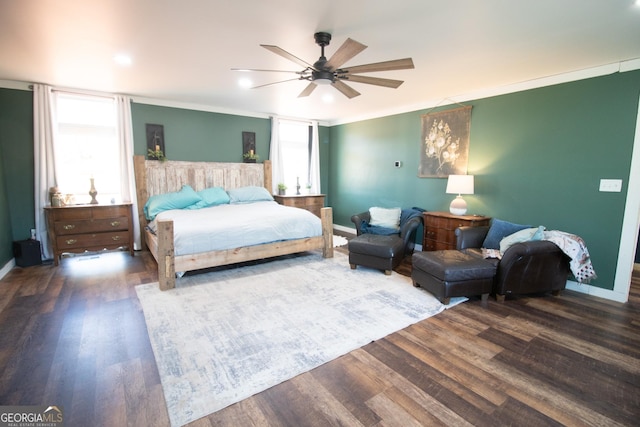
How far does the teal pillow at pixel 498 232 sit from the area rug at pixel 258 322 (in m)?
1.10

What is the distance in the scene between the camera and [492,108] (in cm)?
412

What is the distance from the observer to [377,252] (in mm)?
3766

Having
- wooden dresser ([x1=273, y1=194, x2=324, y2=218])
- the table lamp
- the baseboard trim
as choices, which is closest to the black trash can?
the baseboard trim

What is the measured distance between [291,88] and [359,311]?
10.7ft

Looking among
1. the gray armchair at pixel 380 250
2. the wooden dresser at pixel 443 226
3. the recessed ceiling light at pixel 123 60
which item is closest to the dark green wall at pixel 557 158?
the wooden dresser at pixel 443 226

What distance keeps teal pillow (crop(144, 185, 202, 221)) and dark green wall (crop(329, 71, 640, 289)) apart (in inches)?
158

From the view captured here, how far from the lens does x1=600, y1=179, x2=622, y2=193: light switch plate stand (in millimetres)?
3145

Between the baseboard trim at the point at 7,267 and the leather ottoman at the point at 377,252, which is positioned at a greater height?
the leather ottoman at the point at 377,252

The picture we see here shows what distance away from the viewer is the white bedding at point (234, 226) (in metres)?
3.46

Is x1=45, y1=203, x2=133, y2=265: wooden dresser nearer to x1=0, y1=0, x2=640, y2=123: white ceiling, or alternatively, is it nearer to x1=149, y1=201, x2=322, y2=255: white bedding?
x1=149, y1=201, x2=322, y2=255: white bedding

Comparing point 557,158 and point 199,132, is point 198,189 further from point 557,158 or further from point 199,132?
point 557,158

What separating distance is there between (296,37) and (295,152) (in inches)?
→ 164

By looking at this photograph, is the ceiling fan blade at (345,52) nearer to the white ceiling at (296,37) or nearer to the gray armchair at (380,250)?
the white ceiling at (296,37)

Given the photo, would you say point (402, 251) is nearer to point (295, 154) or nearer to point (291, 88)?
point (291, 88)
